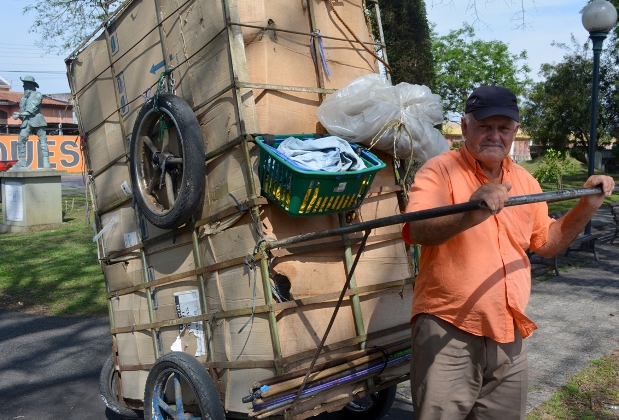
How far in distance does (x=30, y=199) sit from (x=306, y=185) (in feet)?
41.3

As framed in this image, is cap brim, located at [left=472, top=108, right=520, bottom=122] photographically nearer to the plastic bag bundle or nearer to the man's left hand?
the man's left hand

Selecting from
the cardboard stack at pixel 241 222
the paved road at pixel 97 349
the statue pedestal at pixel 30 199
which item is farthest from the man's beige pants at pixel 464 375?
the statue pedestal at pixel 30 199

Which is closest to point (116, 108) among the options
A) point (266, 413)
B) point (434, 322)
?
point (266, 413)

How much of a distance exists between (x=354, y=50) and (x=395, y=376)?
198 centimetres

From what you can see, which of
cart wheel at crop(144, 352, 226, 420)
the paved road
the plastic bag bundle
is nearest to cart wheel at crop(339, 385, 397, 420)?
the paved road

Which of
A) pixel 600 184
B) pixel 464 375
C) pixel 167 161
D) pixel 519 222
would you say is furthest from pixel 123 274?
pixel 600 184

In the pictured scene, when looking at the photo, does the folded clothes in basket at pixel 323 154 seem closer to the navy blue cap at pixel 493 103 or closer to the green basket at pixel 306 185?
the green basket at pixel 306 185

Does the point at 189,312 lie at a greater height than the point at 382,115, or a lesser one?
lesser

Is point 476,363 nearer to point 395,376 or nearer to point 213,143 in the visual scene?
point 395,376

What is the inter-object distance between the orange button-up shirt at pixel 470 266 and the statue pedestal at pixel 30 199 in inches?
513

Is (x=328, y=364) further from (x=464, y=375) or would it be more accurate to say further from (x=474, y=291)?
(x=474, y=291)

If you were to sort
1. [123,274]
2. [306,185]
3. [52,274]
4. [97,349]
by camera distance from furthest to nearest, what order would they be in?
[52,274] < [97,349] < [123,274] < [306,185]

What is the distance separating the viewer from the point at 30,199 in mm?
13844

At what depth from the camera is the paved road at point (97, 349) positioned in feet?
15.8
